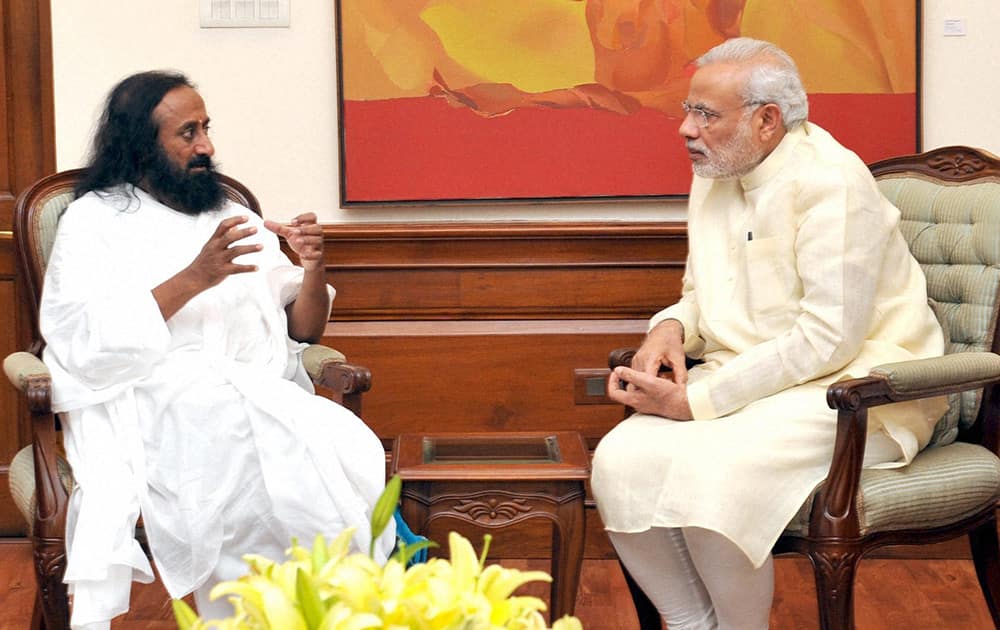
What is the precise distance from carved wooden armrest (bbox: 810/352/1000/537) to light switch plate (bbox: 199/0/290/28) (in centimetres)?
227

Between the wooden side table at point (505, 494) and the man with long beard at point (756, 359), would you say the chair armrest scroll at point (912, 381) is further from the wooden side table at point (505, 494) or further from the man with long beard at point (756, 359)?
the wooden side table at point (505, 494)

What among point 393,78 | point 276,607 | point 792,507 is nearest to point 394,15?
point 393,78

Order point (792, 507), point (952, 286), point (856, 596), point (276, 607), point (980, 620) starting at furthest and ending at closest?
point (856, 596) → point (980, 620) → point (952, 286) → point (792, 507) → point (276, 607)

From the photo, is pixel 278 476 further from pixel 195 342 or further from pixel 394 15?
pixel 394 15

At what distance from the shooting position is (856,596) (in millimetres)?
3799

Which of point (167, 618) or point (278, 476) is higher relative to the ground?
point (278, 476)

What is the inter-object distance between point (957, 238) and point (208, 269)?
187 centimetres

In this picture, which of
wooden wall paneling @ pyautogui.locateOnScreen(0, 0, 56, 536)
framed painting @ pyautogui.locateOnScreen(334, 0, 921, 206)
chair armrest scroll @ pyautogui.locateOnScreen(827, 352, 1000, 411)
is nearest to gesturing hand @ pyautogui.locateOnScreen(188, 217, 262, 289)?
framed painting @ pyautogui.locateOnScreen(334, 0, 921, 206)

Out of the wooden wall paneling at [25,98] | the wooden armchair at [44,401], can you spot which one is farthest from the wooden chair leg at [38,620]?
the wooden wall paneling at [25,98]

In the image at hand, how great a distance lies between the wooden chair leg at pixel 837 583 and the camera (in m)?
2.74

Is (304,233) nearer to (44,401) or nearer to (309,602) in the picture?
(44,401)

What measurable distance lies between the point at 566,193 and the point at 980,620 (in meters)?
1.79

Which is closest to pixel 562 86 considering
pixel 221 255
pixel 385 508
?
pixel 221 255

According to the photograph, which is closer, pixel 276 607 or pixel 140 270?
pixel 276 607
